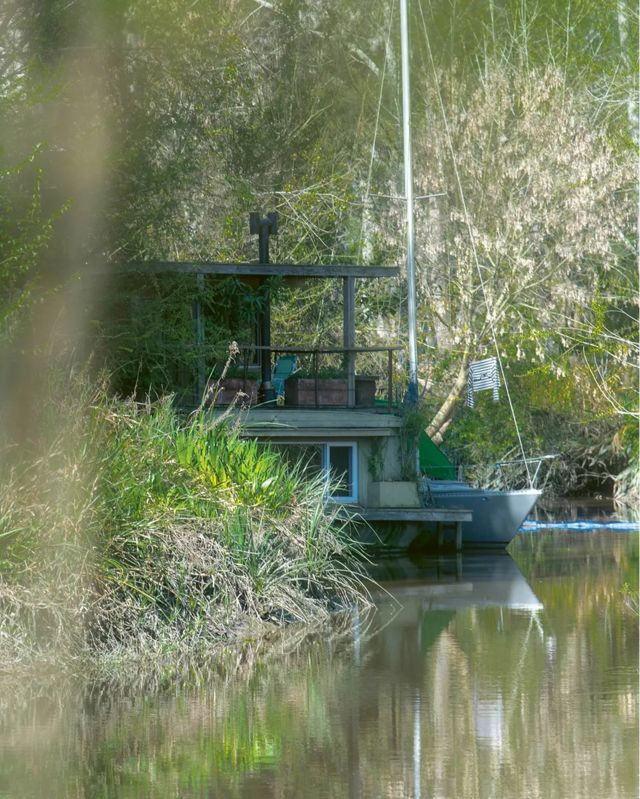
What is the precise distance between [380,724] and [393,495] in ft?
44.9

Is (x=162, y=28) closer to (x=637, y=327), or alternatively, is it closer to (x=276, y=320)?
(x=276, y=320)

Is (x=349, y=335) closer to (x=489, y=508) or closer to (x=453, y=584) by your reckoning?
(x=489, y=508)

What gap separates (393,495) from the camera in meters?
24.6

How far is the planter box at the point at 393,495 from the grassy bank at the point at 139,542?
773 cm

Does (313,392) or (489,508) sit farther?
(489,508)

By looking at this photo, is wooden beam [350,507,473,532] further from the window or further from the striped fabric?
the striped fabric

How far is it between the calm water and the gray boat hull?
30.3 feet

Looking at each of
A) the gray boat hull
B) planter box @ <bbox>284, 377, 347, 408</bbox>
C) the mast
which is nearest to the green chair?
planter box @ <bbox>284, 377, 347, 408</bbox>

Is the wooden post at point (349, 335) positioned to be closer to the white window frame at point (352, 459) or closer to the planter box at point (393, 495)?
the white window frame at point (352, 459)

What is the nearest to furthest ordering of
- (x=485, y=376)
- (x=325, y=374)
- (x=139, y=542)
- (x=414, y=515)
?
(x=139, y=542) → (x=414, y=515) → (x=325, y=374) → (x=485, y=376)

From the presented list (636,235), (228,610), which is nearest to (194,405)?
(228,610)

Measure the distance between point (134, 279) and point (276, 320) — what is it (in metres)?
11.9

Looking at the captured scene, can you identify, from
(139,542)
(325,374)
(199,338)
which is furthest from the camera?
(325,374)

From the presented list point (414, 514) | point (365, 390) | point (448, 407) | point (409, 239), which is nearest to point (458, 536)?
point (414, 514)
